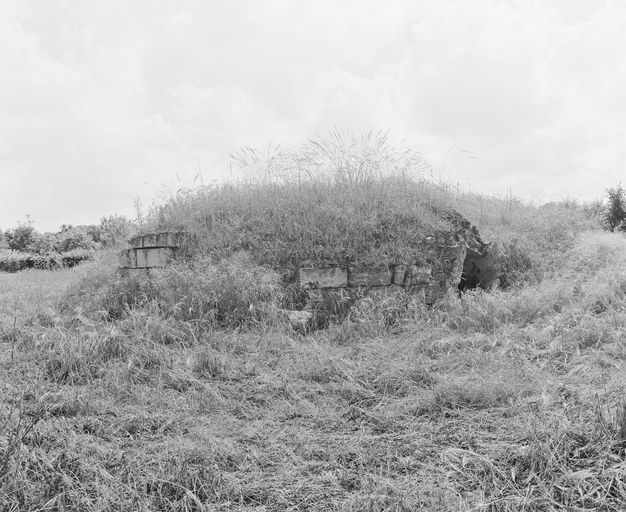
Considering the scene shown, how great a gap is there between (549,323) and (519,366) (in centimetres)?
114

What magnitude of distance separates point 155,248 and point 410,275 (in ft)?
10.6

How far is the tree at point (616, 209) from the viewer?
10938 mm

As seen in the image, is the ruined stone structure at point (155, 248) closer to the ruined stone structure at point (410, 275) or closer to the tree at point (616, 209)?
the ruined stone structure at point (410, 275)

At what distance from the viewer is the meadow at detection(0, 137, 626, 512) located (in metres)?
2.43

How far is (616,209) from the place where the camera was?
11250mm

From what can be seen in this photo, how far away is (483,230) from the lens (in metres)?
8.00

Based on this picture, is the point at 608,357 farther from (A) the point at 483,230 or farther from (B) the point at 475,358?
(A) the point at 483,230

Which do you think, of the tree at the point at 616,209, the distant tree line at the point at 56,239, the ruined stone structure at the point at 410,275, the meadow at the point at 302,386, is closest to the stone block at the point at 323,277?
the ruined stone structure at the point at 410,275

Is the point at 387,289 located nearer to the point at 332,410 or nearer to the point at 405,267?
the point at 405,267

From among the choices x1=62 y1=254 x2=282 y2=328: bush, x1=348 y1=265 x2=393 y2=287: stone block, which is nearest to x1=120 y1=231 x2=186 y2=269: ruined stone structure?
x1=62 y1=254 x2=282 y2=328: bush

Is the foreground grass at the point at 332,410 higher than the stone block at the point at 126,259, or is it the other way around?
the stone block at the point at 126,259

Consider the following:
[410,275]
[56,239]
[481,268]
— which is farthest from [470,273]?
[56,239]

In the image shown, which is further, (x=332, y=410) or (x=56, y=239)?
(x=56, y=239)

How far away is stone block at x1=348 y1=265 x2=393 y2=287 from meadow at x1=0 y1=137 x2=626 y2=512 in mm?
308
